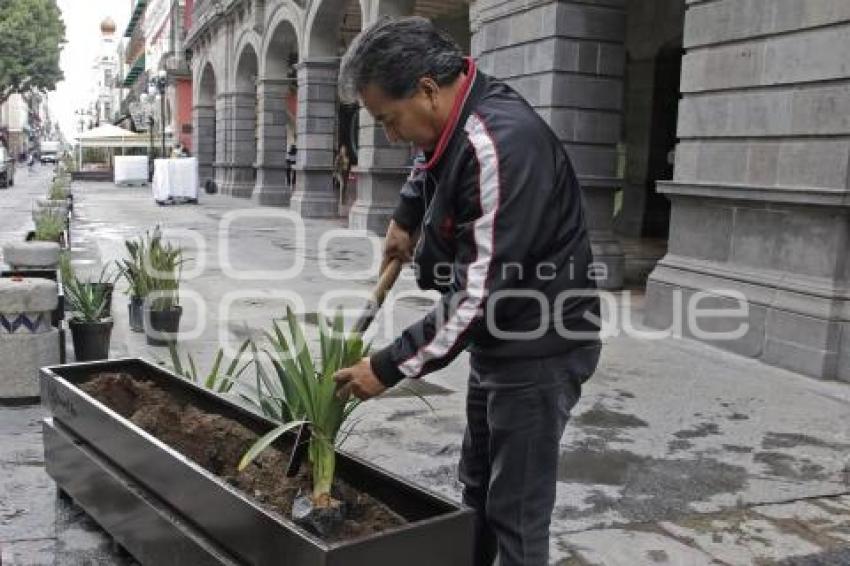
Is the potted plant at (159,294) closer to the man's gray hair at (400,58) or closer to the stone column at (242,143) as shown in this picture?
the man's gray hair at (400,58)

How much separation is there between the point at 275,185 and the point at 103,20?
145 meters

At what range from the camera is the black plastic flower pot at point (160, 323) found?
7457 mm

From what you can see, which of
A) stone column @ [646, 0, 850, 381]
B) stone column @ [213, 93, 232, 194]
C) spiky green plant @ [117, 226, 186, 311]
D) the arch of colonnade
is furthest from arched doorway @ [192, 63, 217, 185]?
stone column @ [646, 0, 850, 381]

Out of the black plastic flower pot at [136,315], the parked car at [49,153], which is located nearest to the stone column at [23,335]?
the black plastic flower pot at [136,315]

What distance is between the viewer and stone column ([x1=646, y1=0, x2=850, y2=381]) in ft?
23.0

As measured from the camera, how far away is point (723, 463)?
508 cm

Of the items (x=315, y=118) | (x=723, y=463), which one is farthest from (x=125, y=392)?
(x=315, y=118)

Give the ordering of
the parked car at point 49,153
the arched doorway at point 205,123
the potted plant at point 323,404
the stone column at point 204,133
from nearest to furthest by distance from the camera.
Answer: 1. the potted plant at point 323,404
2. the arched doorway at point 205,123
3. the stone column at point 204,133
4. the parked car at point 49,153

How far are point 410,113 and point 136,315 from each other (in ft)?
19.9

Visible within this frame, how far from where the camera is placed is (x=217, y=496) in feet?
9.18

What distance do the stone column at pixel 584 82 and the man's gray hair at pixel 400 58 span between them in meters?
8.80

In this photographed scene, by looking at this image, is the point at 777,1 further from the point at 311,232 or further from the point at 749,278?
the point at 311,232

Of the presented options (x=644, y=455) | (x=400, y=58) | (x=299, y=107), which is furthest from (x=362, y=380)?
(x=299, y=107)

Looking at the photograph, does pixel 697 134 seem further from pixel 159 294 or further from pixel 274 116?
pixel 274 116
